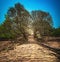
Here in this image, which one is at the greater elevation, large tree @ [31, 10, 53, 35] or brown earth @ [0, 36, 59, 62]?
large tree @ [31, 10, 53, 35]

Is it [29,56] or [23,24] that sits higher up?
[23,24]

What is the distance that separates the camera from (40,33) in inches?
314

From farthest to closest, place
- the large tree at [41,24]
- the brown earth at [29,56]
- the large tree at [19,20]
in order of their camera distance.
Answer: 1. the large tree at [19,20]
2. the large tree at [41,24]
3. the brown earth at [29,56]

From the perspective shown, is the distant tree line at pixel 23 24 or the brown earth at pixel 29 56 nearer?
the brown earth at pixel 29 56

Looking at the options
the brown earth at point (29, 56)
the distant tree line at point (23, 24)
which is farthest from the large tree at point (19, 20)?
the brown earth at point (29, 56)

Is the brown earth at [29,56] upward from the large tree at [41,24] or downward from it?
downward

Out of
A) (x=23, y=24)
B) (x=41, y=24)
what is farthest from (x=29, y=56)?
(x=23, y=24)

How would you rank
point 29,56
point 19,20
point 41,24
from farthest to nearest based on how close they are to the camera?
1. point 19,20
2. point 41,24
3. point 29,56

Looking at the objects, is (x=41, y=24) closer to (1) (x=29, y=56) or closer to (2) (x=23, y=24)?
(2) (x=23, y=24)

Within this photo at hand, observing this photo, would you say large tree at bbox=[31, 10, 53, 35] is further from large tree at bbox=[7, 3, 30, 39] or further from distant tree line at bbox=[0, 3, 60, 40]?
large tree at bbox=[7, 3, 30, 39]

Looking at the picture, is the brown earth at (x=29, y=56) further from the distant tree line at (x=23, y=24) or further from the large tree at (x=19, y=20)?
the large tree at (x=19, y=20)

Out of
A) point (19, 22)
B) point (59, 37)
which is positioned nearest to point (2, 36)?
point (19, 22)

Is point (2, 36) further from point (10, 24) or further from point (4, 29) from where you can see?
point (10, 24)

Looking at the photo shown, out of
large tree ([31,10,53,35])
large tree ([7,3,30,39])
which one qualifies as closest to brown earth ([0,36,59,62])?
large tree ([31,10,53,35])
